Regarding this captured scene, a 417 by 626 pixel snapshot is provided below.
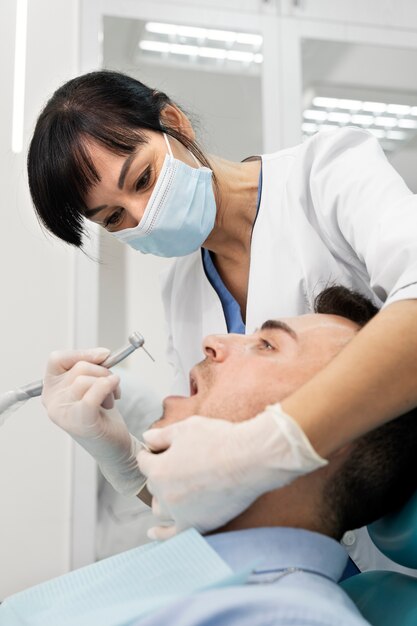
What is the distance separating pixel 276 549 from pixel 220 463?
185 millimetres

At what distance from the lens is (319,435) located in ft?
3.07

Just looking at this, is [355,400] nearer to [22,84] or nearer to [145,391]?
[145,391]

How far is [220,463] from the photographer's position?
3.16 feet

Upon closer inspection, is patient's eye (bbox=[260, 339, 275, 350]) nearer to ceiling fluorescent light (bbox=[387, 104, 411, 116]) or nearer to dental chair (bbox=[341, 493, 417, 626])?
dental chair (bbox=[341, 493, 417, 626])

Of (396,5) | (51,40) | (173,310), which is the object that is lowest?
(173,310)

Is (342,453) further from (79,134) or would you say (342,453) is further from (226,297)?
(79,134)

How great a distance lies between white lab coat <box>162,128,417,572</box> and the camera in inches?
49.9

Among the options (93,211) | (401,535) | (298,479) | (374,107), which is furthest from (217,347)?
(374,107)

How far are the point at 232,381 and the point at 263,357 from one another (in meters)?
0.07

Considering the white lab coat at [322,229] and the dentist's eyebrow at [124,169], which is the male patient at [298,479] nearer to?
the white lab coat at [322,229]

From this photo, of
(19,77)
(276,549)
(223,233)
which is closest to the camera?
(276,549)

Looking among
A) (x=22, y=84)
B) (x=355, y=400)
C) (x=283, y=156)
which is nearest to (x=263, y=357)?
(x=355, y=400)

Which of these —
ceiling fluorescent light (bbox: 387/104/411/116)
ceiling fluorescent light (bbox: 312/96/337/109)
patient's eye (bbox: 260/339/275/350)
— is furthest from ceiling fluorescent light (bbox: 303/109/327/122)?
patient's eye (bbox: 260/339/275/350)

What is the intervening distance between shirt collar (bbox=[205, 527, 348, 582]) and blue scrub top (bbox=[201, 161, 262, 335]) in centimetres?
69
